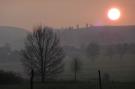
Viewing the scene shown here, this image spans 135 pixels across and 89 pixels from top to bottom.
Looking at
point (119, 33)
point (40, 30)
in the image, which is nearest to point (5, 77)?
point (40, 30)

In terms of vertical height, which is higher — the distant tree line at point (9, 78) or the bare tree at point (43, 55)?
the bare tree at point (43, 55)

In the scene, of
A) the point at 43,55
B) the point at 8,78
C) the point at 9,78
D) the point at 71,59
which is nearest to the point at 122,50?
the point at 71,59

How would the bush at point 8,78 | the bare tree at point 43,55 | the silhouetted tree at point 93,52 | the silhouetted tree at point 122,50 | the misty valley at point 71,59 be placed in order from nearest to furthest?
the misty valley at point 71,59 → the bush at point 8,78 → the bare tree at point 43,55 → the silhouetted tree at point 93,52 → the silhouetted tree at point 122,50

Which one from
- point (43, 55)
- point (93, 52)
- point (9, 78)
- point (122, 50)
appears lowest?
point (9, 78)

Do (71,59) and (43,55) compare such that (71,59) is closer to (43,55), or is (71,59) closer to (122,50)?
(122,50)

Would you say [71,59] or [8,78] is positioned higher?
[71,59]

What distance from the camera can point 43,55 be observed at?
65.3m

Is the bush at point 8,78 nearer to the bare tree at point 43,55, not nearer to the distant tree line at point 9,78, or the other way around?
the distant tree line at point 9,78

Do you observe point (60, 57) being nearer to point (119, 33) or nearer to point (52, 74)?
point (52, 74)

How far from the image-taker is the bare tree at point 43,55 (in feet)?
210

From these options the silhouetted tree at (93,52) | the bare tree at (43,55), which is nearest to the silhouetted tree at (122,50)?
the silhouetted tree at (93,52)

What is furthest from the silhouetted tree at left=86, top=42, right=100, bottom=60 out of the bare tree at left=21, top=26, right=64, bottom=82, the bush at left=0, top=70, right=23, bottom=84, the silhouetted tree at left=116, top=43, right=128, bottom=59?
the bush at left=0, top=70, right=23, bottom=84

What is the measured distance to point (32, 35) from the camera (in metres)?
70.8

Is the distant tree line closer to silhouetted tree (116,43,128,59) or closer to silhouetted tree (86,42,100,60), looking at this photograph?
silhouetted tree (86,42,100,60)
